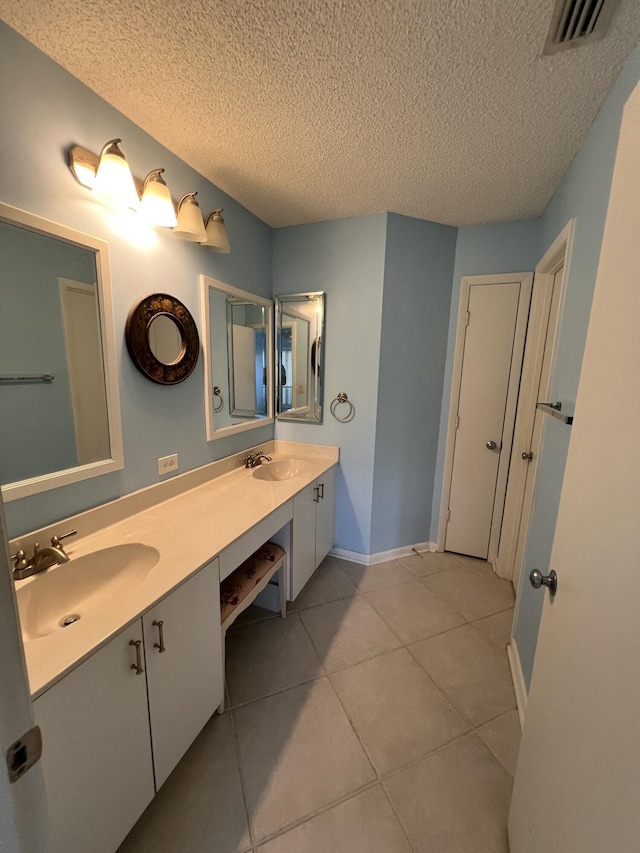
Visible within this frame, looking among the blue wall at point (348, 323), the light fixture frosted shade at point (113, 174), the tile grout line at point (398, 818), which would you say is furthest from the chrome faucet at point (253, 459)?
the tile grout line at point (398, 818)

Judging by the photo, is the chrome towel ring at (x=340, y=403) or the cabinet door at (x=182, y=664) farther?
the chrome towel ring at (x=340, y=403)

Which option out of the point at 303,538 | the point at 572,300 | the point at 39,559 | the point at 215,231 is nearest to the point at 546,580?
the point at 572,300

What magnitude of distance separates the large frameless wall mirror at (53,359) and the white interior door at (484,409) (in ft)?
7.20

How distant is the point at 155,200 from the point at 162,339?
0.56m

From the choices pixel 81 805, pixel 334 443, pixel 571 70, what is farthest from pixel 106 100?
pixel 81 805

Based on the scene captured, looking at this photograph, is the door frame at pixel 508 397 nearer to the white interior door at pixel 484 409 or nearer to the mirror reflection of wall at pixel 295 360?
the white interior door at pixel 484 409

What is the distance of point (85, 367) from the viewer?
1.25 metres

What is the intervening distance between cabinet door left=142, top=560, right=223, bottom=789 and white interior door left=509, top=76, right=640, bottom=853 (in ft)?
3.37

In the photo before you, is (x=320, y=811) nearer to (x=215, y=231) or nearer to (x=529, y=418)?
(x=529, y=418)

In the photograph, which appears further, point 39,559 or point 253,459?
point 253,459

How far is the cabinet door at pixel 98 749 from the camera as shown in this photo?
0.73 meters

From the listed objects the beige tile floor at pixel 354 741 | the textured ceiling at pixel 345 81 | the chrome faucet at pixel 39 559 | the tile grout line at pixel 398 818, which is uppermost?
the textured ceiling at pixel 345 81

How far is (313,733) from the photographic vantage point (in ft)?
4.39

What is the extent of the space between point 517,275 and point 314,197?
1390 mm
